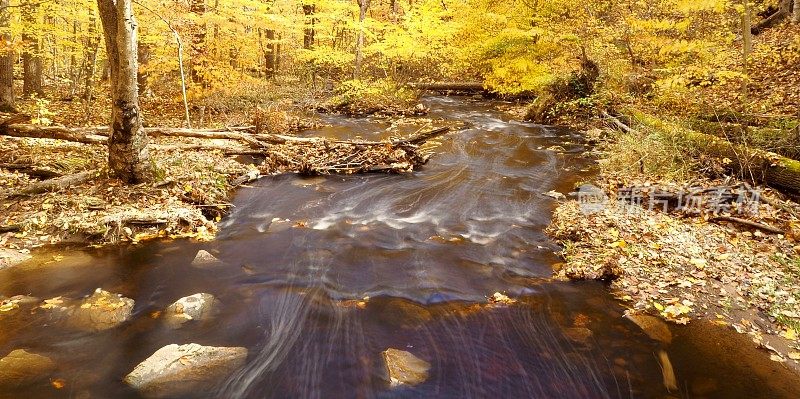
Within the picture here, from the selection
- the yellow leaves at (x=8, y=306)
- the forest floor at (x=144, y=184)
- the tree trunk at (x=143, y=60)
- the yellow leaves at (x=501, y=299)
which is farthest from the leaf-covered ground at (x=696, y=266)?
the tree trunk at (x=143, y=60)

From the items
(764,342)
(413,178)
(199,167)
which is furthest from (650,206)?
(199,167)

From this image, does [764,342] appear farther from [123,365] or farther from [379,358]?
[123,365]

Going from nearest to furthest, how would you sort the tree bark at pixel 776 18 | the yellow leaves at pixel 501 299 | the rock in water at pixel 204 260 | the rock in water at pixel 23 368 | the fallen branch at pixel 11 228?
1. the rock in water at pixel 23 368
2. the yellow leaves at pixel 501 299
3. the rock in water at pixel 204 260
4. the fallen branch at pixel 11 228
5. the tree bark at pixel 776 18

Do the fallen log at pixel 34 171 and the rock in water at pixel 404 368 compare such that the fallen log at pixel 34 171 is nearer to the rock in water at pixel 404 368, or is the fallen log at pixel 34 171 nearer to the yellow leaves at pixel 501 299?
the rock in water at pixel 404 368

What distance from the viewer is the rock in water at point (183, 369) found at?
12.8 ft

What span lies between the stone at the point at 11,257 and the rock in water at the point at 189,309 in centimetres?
236

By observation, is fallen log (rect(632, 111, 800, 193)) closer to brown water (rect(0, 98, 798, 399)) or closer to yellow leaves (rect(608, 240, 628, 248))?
yellow leaves (rect(608, 240, 628, 248))

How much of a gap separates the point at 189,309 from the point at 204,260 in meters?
1.20

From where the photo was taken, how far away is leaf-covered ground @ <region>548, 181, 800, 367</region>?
4.96 m

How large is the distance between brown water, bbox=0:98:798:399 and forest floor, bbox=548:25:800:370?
38 centimetres

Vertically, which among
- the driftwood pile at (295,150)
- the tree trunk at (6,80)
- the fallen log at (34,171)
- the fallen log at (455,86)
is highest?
the fallen log at (455,86)

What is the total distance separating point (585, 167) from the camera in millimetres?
10945

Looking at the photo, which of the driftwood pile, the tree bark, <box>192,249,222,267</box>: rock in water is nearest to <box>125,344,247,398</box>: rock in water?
<box>192,249,222,267</box>: rock in water

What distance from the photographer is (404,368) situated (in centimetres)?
425
